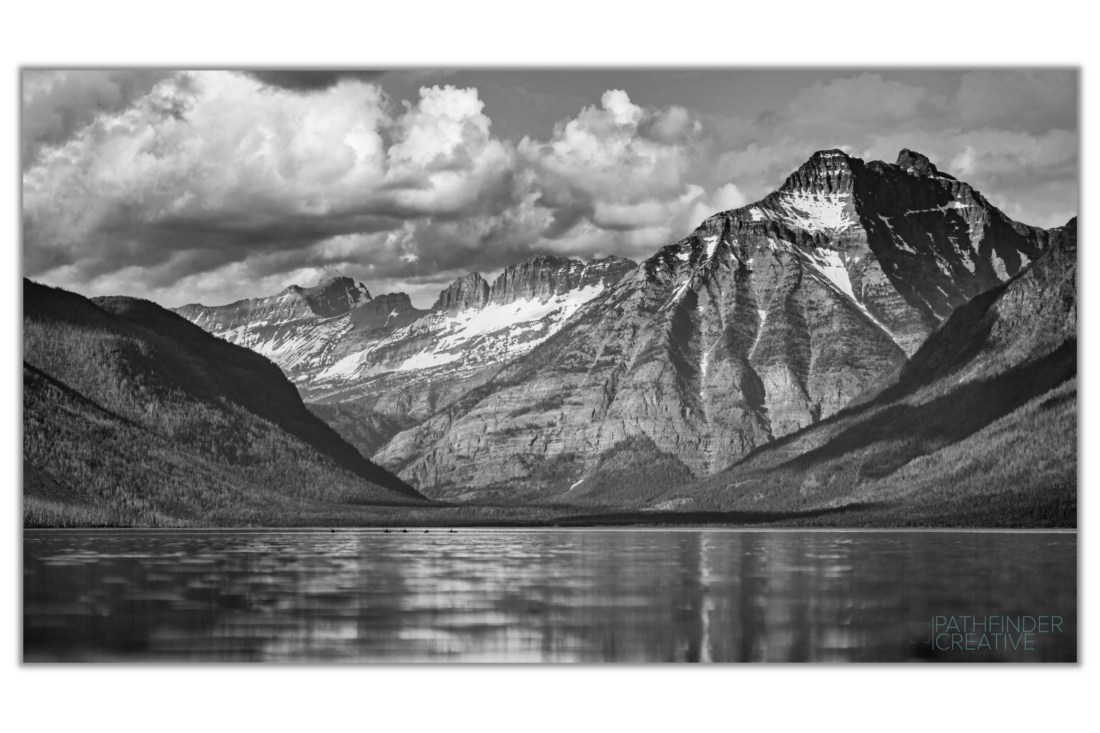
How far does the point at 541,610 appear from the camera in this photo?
9569 cm

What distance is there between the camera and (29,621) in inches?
3383

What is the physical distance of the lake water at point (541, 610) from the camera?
7319 centimetres

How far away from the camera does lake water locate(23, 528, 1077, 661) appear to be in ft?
240
